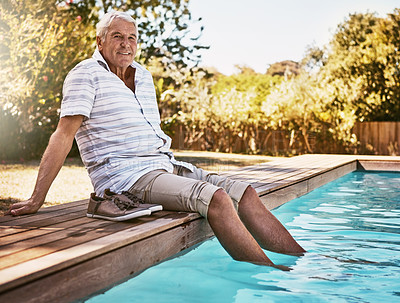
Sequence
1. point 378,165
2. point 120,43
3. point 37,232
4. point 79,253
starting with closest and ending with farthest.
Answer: point 79,253
point 37,232
point 120,43
point 378,165

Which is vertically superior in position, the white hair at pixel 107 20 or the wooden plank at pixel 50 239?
the white hair at pixel 107 20

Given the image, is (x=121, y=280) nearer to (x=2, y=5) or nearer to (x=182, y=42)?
(x=2, y=5)

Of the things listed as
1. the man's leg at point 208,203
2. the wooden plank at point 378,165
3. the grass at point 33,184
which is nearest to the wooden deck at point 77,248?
the man's leg at point 208,203

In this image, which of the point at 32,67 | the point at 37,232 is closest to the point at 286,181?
the point at 37,232

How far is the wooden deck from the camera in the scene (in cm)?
187

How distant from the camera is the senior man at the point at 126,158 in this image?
2777 millimetres

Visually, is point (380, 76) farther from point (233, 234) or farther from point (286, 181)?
point (233, 234)

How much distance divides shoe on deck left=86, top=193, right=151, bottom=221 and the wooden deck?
1.7 inches

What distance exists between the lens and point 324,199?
6305 millimetres

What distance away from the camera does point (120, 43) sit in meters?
3.08

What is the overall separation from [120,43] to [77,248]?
1366 mm

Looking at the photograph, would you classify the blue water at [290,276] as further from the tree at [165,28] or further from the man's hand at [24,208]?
the tree at [165,28]

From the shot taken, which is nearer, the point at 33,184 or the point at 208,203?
the point at 208,203

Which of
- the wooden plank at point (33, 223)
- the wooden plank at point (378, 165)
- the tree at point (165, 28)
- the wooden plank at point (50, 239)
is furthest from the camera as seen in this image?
the tree at point (165, 28)
